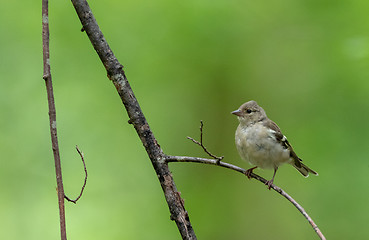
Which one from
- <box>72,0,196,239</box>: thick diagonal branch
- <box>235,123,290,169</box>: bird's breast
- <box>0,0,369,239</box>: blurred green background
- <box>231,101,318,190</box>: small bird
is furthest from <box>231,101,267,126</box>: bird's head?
<box>72,0,196,239</box>: thick diagonal branch

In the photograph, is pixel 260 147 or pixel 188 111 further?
pixel 188 111

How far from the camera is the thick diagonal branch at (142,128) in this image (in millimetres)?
3357

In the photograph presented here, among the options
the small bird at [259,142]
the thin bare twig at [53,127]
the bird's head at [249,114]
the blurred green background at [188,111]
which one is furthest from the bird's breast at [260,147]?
the thin bare twig at [53,127]

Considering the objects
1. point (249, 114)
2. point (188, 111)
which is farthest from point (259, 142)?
point (188, 111)

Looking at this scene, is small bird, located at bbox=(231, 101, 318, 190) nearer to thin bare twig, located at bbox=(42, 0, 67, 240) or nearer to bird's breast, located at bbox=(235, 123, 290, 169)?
bird's breast, located at bbox=(235, 123, 290, 169)

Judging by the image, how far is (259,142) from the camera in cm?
511

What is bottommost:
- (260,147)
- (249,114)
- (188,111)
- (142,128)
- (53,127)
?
(53,127)

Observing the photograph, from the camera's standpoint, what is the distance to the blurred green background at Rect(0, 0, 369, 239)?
6895 mm

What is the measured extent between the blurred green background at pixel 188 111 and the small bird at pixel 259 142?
1.65m

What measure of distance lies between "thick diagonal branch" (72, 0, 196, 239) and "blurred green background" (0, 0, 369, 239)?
3.40m

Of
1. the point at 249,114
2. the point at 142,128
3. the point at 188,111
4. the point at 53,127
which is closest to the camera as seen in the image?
the point at 53,127

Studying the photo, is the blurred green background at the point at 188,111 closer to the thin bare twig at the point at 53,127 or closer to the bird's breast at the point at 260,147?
the bird's breast at the point at 260,147

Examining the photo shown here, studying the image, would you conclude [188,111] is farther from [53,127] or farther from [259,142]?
[53,127]

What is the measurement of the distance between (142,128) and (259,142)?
199cm
